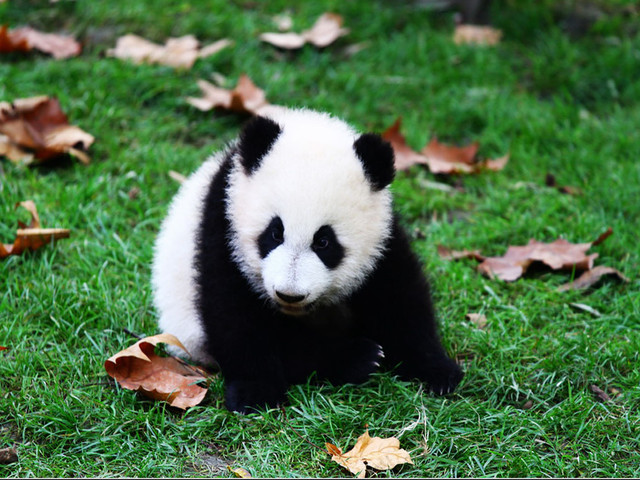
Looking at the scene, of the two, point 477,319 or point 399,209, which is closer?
point 477,319

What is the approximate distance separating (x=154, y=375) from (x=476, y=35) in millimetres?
4919

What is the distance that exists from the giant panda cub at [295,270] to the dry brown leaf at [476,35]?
367cm

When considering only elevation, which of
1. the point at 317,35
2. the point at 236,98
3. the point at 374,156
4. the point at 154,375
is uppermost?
the point at 374,156

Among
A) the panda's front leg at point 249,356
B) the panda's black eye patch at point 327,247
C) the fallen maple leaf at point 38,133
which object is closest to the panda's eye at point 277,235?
the panda's black eye patch at point 327,247

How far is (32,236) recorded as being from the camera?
169 inches

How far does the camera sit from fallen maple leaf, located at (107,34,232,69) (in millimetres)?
6168

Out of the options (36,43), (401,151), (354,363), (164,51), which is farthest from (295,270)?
(36,43)

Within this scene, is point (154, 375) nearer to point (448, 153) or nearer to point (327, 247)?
point (327, 247)

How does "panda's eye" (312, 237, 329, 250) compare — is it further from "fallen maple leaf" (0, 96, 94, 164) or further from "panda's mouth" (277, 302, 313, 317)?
"fallen maple leaf" (0, 96, 94, 164)

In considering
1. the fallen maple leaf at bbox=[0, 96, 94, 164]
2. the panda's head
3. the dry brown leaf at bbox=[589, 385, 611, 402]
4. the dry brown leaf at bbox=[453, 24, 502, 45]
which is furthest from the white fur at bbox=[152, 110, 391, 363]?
the dry brown leaf at bbox=[453, 24, 502, 45]

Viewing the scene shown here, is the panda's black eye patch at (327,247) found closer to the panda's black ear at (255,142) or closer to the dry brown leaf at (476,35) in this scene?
the panda's black ear at (255,142)

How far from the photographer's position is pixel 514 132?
5.99 meters

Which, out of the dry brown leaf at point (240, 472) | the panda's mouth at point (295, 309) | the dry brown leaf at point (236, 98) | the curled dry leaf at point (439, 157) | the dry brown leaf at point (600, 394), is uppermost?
the panda's mouth at point (295, 309)

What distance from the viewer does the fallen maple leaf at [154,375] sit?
339 cm
